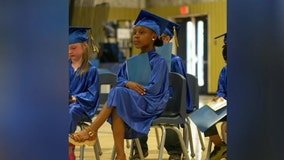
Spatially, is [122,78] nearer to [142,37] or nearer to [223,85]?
[142,37]

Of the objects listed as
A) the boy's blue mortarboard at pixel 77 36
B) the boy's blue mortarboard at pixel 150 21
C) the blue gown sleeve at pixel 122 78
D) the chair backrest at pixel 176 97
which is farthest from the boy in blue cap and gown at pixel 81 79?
the chair backrest at pixel 176 97

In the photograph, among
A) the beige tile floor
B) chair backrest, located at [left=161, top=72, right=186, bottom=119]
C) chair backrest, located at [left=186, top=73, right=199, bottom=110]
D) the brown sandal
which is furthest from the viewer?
chair backrest, located at [left=186, top=73, right=199, bottom=110]

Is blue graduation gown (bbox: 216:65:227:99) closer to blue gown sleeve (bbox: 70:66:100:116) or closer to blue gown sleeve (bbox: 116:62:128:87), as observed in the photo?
blue gown sleeve (bbox: 116:62:128:87)

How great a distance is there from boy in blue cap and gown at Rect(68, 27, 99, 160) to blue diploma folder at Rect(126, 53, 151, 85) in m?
0.26

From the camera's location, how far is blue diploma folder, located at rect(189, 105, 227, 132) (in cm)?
395

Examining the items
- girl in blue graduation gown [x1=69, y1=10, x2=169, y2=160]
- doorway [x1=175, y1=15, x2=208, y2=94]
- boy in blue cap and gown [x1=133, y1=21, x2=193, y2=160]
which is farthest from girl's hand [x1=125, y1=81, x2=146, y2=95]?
doorway [x1=175, y1=15, x2=208, y2=94]

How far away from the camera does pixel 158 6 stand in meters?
17.8

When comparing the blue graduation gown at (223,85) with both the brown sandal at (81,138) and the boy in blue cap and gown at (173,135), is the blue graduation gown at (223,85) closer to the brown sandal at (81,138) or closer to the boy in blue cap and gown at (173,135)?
the boy in blue cap and gown at (173,135)

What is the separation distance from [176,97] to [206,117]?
2.47 feet

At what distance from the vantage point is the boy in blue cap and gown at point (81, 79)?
14.0 ft

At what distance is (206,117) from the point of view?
13.0 ft
